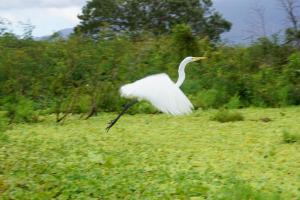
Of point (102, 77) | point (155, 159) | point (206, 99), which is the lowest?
point (155, 159)

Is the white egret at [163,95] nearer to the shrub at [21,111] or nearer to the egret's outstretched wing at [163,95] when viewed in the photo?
the egret's outstretched wing at [163,95]

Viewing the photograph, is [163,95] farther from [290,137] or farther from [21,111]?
[21,111]

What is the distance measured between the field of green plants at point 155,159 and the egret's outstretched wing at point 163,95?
1.63 feet

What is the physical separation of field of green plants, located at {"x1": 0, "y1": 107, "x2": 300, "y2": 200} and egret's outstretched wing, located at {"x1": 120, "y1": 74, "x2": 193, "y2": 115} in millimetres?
497

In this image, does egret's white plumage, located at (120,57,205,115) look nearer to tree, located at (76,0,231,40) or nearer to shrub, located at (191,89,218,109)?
shrub, located at (191,89,218,109)

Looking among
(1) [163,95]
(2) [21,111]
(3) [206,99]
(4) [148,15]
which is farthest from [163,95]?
(4) [148,15]

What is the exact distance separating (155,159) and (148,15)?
16472 millimetres

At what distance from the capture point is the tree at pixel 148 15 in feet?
71.8

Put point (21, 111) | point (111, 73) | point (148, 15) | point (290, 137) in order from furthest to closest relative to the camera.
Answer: point (148, 15) < point (111, 73) < point (21, 111) < point (290, 137)

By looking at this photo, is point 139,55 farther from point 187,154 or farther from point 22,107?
point 187,154

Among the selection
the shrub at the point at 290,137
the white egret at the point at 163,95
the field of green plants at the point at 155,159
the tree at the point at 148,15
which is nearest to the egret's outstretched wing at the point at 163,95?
the white egret at the point at 163,95

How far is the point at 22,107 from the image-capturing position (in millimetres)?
8938

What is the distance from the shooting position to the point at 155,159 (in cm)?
589

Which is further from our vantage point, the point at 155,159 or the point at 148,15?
the point at 148,15
